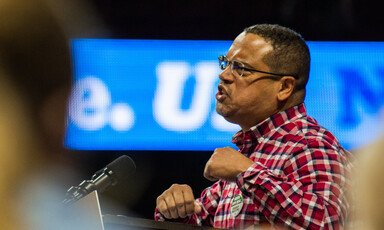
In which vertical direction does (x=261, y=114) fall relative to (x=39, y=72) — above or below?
below

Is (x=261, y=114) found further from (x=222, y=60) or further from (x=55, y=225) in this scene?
(x=55, y=225)

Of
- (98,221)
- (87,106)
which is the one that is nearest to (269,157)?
(98,221)

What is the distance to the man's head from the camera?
193 centimetres

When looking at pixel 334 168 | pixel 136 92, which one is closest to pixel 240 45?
pixel 334 168

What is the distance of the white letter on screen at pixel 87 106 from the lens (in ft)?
11.8

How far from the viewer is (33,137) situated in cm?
359

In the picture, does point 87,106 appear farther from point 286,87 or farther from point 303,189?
point 303,189

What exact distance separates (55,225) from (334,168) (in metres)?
0.74

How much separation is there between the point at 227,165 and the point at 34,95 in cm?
235

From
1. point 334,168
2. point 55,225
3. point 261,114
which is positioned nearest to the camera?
point 55,225

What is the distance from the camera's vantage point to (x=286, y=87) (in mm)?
1935

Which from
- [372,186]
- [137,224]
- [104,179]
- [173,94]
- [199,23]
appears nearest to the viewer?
[372,186]

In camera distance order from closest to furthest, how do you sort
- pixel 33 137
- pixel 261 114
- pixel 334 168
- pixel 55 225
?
pixel 55 225
pixel 334 168
pixel 261 114
pixel 33 137

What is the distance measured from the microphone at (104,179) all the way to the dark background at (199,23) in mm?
2077
